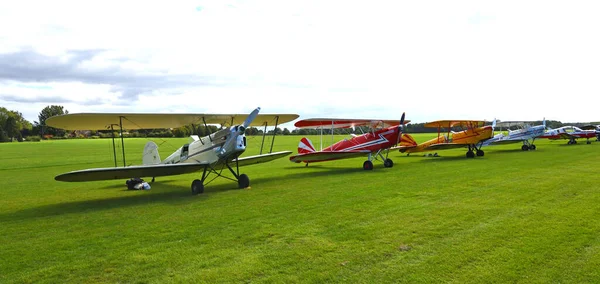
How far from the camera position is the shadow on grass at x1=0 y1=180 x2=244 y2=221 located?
827 centimetres

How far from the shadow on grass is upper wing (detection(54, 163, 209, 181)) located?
611 millimetres

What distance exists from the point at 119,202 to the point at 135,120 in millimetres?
2378

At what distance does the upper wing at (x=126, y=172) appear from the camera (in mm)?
8828

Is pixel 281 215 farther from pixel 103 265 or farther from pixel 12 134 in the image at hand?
pixel 12 134

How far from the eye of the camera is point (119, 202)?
9.52m

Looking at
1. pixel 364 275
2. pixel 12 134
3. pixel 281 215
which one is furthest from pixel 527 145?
pixel 12 134

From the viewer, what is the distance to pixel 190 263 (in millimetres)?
4613

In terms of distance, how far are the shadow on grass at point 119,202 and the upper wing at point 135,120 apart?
1.96 meters

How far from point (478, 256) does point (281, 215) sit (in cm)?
355

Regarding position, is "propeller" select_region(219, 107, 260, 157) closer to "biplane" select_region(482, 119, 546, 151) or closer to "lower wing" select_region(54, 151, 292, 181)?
"lower wing" select_region(54, 151, 292, 181)

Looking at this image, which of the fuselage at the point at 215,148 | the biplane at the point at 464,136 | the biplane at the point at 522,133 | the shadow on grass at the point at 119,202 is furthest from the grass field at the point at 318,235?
the biplane at the point at 522,133

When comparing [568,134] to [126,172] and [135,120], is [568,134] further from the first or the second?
[126,172]

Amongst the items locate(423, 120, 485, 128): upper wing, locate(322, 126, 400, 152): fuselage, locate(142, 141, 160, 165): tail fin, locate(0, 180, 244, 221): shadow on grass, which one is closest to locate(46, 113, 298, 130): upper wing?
locate(142, 141, 160, 165): tail fin

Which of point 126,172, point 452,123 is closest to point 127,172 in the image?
point 126,172
